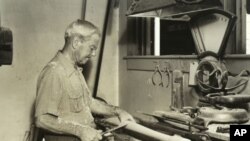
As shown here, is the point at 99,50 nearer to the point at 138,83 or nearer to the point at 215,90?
the point at 138,83

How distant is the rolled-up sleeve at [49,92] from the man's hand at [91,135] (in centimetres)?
26

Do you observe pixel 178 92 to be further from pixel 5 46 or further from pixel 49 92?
pixel 5 46

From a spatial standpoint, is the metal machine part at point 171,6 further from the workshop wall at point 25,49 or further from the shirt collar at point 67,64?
the workshop wall at point 25,49

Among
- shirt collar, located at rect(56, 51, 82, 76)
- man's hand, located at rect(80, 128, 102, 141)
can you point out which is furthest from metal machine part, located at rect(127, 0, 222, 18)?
man's hand, located at rect(80, 128, 102, 141)

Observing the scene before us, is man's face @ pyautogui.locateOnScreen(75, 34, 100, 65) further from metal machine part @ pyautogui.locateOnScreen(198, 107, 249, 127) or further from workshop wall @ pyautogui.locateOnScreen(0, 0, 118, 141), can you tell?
workshop wall @ pyautogui.locateOnScreen(0, 0, 118, 141)

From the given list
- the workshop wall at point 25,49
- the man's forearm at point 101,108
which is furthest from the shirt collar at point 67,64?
the workshop wall at point 25,49

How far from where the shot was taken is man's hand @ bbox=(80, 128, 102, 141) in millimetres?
1939

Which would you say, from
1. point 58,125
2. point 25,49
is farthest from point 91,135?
point 25,49

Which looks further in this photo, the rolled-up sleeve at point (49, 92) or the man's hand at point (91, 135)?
the rolled-up sleeve at point (49, 92)

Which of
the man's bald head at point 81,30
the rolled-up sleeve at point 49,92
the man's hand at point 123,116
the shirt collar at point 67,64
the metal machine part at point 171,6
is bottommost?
the man's hand at point 123,116

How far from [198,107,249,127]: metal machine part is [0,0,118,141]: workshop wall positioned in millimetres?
2080

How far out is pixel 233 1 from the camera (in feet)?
8.25

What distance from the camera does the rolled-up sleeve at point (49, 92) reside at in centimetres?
214

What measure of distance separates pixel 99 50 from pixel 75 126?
1.73m
